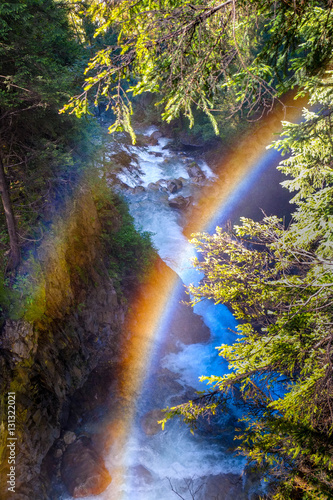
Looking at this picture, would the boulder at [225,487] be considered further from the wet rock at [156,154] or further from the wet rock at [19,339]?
the wet rock at [156,154]

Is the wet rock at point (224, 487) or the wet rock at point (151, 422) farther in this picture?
the wet rock at point (151, 422)

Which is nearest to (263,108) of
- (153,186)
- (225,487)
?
(225,487)

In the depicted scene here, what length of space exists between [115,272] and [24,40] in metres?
9.23

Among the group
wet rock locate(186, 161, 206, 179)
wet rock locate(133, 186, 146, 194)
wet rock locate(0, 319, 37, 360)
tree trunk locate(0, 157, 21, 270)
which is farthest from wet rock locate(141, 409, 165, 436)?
wet rock locate(186, 161, 206, 179)

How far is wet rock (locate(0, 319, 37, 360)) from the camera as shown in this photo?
7.43 m

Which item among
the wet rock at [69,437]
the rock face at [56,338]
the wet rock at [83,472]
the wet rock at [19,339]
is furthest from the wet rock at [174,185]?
the wet rock at [83,472]

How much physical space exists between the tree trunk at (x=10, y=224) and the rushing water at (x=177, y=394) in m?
5.32

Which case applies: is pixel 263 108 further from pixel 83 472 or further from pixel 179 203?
pixel 179 203

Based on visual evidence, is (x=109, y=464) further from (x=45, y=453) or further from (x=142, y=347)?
(x=142, y=347)

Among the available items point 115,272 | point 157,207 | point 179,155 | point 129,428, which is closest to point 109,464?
point 129,428

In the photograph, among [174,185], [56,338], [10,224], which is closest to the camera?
[10,224]

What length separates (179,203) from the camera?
23062 millimetres

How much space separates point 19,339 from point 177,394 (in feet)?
24.9

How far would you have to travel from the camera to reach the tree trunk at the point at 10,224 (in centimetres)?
700
